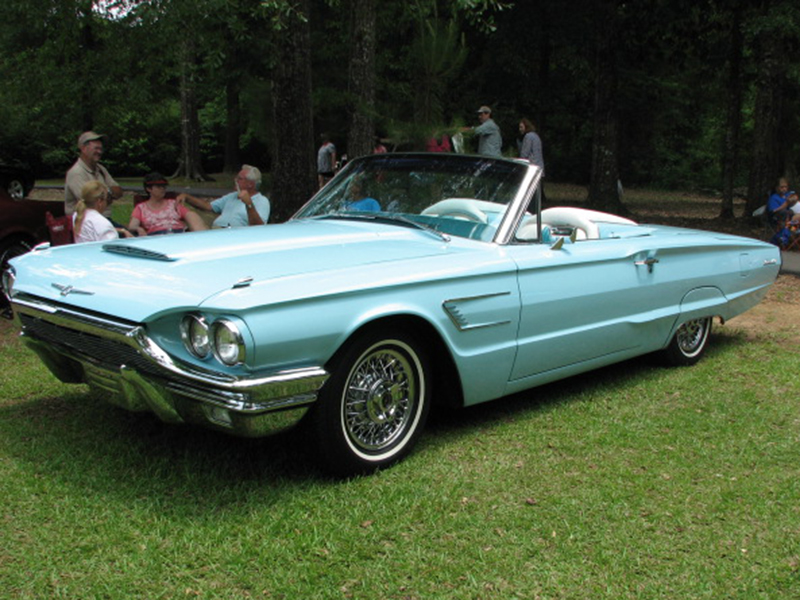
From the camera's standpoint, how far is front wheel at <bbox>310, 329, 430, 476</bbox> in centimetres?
370

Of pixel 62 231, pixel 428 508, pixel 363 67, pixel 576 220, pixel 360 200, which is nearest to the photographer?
pixel 428 508

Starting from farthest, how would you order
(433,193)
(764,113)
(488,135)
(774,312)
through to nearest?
(764,113) → (488,135) → (774,312) → (433,193)

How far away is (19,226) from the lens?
315 inches

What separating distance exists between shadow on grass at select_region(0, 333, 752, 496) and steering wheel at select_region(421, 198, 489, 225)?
1.19m

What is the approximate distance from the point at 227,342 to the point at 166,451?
1.12 metres

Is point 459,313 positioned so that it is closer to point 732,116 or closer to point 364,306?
point 364,306

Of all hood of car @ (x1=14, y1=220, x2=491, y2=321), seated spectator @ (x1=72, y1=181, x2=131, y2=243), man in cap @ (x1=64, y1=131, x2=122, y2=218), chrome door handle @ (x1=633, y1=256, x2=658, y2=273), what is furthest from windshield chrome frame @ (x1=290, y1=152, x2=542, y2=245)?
man in cap @ (x1=64, y1=131, x2=122, y2=218)

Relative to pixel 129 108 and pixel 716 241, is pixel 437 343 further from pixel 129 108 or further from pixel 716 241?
pixel 129 108

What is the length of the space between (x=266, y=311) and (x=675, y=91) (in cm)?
3153

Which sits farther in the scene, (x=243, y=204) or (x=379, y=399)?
(x=243, y=204)

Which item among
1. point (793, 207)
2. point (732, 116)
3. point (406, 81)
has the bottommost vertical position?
point (793, 207)

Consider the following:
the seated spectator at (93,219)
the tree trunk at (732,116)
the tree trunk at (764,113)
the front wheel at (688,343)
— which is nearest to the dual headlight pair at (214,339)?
the seated spectator at (93,219)

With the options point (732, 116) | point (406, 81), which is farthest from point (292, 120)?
point (732, 116)

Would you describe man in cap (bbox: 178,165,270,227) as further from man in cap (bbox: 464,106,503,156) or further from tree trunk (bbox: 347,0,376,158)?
man in cap (bbox: 464,106,503,156)
